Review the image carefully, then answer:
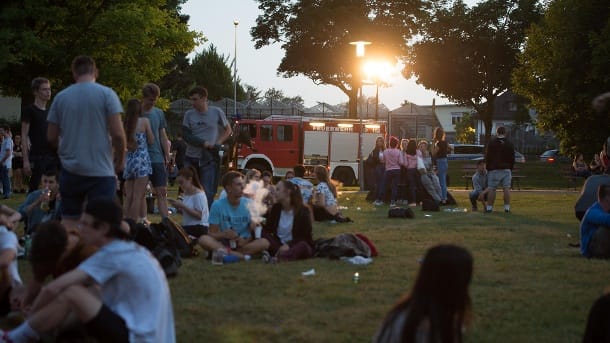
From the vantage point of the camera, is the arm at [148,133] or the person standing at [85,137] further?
the arm at [148,133]

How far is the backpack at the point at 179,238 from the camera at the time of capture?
10.3m

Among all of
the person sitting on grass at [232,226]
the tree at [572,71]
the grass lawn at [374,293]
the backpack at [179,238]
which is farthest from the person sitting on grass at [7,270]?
the tree at [572,71]

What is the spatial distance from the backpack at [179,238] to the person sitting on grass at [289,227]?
881 mm

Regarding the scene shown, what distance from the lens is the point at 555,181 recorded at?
1870 inches

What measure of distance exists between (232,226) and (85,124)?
339 cm

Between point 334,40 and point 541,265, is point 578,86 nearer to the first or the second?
point 334,40

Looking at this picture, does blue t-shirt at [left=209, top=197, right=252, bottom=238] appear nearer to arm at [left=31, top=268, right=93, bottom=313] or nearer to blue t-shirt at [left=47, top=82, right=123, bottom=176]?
blue t-shirt at [left=47, top=82, right=123, bottom=176]

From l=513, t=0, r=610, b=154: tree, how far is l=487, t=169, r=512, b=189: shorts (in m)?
21.7

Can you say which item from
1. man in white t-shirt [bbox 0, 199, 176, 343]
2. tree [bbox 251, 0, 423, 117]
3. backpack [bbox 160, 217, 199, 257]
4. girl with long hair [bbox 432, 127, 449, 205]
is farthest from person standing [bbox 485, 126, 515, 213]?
tree [bbox 251, 0, 423, 117]

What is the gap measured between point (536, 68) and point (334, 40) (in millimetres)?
15167

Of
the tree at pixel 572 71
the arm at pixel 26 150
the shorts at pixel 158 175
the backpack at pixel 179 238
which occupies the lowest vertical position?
the backpack at pixel 179 238

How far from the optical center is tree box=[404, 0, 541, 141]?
217 ft

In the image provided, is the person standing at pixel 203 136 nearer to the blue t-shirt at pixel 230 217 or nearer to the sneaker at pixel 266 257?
the blue t-shirt at pixel 230 217

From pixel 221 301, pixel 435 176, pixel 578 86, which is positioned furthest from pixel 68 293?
pixel 578 86
